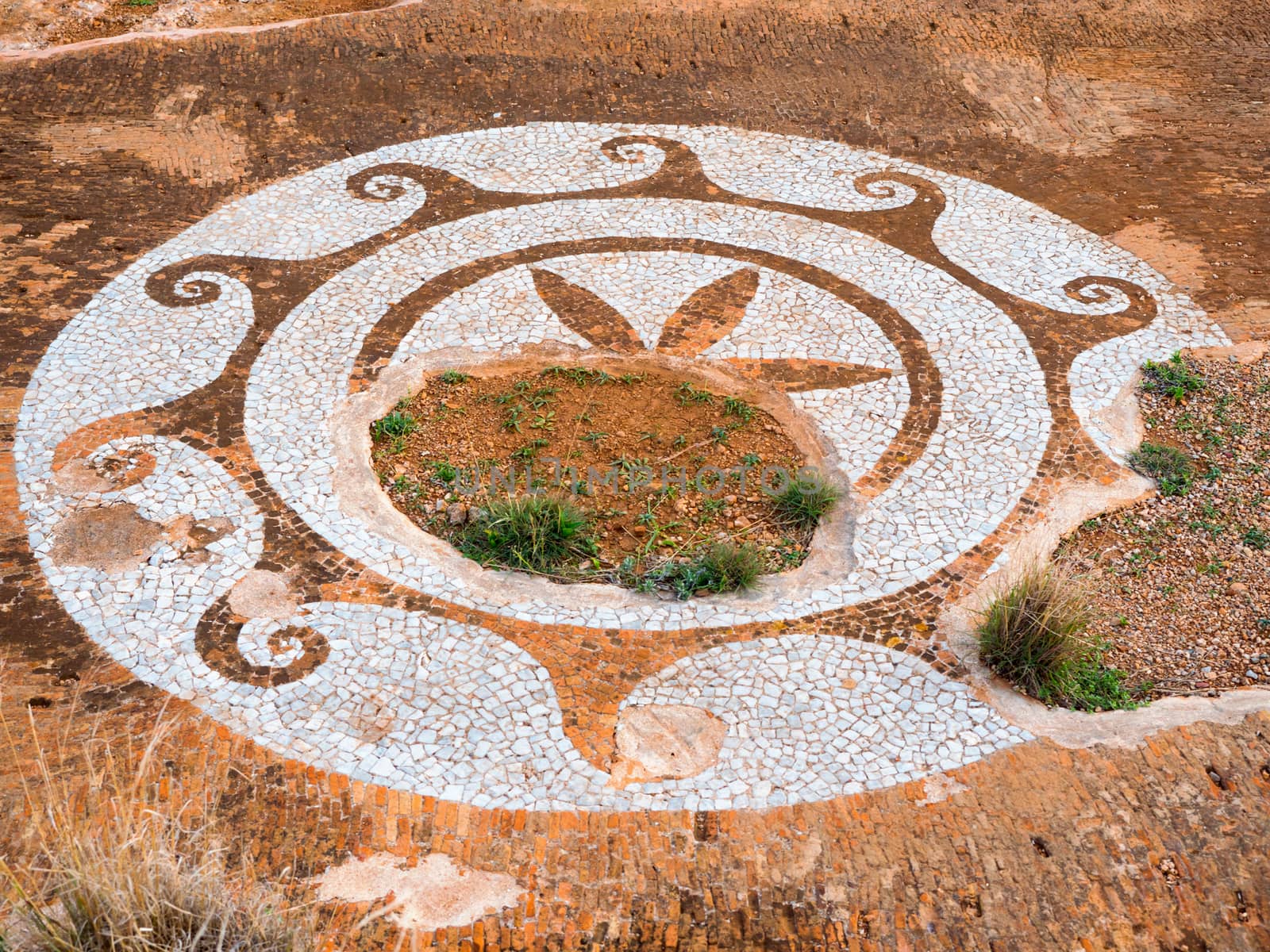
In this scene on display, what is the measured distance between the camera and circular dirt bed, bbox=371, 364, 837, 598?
6.73m

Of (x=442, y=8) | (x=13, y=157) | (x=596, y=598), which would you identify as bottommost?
(x=596, y=598)

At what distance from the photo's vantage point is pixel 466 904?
4715 mm

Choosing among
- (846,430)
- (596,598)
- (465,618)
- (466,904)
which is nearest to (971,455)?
(846,430)

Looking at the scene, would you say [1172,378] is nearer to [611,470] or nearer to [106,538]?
[611,470]

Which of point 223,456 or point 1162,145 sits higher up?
point 1162,145

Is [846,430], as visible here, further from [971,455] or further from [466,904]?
[466,904]

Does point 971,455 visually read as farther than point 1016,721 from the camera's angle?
Yes

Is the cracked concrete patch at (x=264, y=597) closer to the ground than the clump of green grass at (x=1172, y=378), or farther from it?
closer to the ground

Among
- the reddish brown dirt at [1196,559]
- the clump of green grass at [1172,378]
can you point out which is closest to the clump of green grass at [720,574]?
the reddish brown dirt at [1196,559]

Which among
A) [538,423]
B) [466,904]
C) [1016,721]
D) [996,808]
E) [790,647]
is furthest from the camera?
[538,423]

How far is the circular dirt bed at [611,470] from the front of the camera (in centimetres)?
673

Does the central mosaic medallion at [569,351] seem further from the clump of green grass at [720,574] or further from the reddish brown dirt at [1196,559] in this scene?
the reddish brown dirt at [1196,559]

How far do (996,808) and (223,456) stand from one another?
5199 millimetres

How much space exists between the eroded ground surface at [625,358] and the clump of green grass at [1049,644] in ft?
1.16
